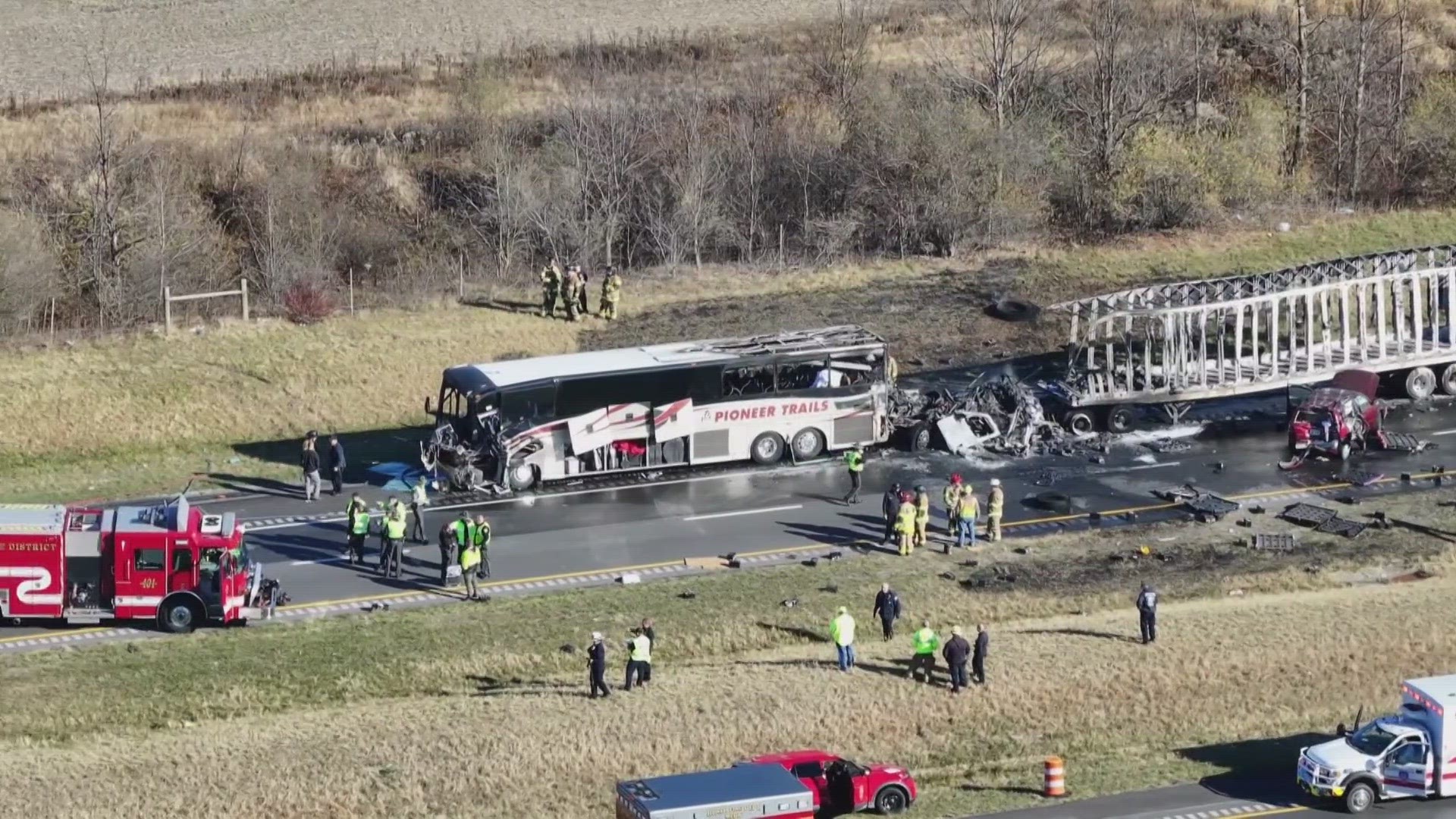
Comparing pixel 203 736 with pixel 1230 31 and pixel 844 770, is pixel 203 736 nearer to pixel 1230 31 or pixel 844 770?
pixel 844 770

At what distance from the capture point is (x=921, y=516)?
42.5 meters

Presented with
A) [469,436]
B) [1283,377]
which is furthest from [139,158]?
[1283,377]

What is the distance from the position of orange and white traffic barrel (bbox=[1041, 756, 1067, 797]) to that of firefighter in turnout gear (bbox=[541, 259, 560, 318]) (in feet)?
89.2

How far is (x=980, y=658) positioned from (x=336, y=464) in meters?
17.1

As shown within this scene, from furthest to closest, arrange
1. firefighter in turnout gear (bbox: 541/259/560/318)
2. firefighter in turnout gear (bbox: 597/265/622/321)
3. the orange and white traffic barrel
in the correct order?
firefighter in turnout gear (bbox: 597/265/622/321)
firefighter in turnout gear (bbox: 541/259/560/318)
the orange and white traffic barrel

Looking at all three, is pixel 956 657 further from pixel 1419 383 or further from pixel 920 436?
pixel 1419 383

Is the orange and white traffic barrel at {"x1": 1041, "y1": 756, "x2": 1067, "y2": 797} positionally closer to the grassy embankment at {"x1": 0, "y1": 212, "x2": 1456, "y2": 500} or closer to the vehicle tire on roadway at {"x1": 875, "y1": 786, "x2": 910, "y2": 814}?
the vehicle tire on roadway at {"x1": 875, "y1": 786, "x2": 910, "y2": 814}

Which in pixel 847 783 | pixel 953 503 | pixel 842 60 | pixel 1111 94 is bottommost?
pixel 847 783

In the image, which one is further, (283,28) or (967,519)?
(283,28)

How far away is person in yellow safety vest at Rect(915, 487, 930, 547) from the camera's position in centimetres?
4247

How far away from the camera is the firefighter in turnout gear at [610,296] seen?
56.8 meters

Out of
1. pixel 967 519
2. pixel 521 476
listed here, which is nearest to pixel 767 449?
pixel 521 476

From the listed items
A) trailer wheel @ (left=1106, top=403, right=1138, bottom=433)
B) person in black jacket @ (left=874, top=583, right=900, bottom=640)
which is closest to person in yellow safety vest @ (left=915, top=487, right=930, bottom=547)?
person in black jacket @ (left=874, top=583, right=900, bottom=640)

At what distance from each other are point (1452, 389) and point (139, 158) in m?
40.2
